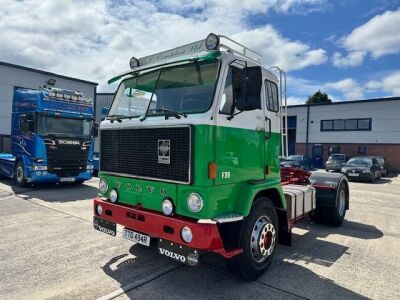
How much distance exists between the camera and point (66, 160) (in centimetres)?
1210

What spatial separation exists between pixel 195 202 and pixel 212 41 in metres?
2.03

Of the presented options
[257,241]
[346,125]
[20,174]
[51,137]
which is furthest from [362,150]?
[257,241]

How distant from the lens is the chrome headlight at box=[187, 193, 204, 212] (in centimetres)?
379

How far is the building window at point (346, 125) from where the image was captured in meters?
30.4

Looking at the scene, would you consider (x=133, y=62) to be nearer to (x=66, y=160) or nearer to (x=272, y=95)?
(x=272, y=95)

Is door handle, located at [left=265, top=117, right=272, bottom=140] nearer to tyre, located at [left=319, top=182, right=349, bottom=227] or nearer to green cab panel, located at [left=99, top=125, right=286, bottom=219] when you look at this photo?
green cab panel, located at [left=99, top=125, right=286, bottom=219]

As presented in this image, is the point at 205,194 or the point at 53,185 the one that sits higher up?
the point at 205,194

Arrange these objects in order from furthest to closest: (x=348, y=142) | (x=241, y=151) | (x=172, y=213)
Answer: (x=348, y=142), (x=241, y=151), (x=172, y=213)

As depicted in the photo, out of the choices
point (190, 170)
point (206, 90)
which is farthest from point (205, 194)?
point (206, 90)

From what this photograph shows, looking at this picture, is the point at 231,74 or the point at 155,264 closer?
the point at 231,74

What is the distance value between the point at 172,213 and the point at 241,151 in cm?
121

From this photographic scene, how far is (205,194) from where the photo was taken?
378cm

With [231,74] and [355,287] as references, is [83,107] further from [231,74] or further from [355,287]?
[355,287]

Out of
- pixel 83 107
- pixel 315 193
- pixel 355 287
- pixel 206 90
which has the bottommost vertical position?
pixel 355 287
